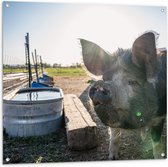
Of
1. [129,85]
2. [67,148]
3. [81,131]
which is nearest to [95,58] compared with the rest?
[129,85]

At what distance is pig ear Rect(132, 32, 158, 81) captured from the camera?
1.24 meters

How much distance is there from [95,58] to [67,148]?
19.2 inches

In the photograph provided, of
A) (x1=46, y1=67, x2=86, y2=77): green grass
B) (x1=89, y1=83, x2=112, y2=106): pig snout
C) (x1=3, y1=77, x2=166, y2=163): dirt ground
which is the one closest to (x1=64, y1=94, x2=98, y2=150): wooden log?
(x1=3, y1=77, x2=166, y2=163): dirt ground

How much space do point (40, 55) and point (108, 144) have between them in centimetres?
56

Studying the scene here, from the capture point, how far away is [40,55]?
1554 millimetres

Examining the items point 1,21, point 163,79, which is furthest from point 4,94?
point 163,79

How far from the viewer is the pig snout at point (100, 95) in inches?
46.8

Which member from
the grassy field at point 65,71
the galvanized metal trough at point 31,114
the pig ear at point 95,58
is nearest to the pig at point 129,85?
the pig ear at point 95,58

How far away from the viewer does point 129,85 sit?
4.17 feet

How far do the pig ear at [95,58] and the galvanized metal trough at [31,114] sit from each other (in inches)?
13.4

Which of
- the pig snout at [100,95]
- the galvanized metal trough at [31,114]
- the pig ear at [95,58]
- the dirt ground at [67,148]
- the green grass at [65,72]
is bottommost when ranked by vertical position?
the dirt ground at [67,148]

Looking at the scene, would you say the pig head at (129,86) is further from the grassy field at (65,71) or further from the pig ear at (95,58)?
the grassy field at (65,71)

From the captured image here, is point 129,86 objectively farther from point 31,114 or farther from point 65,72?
point 31,114

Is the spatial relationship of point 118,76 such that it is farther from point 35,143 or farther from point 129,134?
point 35,143
